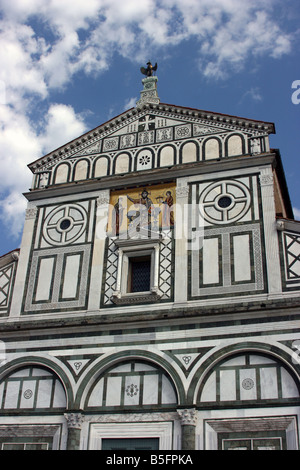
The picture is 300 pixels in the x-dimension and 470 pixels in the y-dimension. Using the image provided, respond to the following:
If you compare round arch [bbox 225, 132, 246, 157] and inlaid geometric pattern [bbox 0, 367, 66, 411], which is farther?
round arch [bbox 225, 132, 246, 157]

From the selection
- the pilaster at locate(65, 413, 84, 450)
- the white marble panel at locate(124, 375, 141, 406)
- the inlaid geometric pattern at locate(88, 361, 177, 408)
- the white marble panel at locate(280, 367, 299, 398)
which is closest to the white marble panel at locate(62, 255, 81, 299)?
the inlaid geometric pattern at locate(88, 361, 177, 408)

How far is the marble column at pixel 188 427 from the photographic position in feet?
44.3

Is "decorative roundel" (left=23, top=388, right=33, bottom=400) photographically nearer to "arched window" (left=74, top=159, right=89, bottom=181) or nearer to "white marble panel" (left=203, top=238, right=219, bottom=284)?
"white marble panel" (left=203, top=238, right=219, bottom=284)

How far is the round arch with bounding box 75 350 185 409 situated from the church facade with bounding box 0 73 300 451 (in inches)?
1.4

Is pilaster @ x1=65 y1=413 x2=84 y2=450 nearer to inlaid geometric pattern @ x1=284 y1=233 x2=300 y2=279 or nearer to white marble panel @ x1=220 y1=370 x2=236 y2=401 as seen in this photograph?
white marble panel @ x1=220 y1=370 x2=236 y2=401

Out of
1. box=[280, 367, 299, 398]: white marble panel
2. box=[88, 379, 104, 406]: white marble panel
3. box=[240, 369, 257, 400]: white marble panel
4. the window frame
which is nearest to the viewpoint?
box=[280, 367, 299, 398]: white marble panel

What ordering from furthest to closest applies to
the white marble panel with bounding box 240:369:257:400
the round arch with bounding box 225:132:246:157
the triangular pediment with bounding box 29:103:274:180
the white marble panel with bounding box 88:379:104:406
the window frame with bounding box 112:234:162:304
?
the triangular pediment with bounding box 29:103:274:180 → the round arch with bounding box 225:132:246:157 → the window frame with bounding box 112:234:162:304 → the white marble panel with bounding box 88:379:104:406 → the white marble panel with bounding box 240:369:257:400

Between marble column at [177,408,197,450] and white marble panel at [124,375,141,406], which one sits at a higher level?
white marble panel at [124,375,141,406]

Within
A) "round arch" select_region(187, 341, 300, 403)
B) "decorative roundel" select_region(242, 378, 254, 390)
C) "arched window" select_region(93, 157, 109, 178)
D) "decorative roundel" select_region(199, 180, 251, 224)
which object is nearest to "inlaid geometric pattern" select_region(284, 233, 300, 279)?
"decorative roundel" select_region(199, 180, 251, 224)

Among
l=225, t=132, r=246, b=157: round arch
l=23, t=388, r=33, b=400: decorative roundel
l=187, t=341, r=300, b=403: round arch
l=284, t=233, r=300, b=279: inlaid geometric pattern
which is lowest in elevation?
l=23, t=388, r=33, b=400: decorative roundel

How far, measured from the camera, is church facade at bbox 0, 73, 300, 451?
13938 mm

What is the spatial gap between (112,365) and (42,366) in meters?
1.91

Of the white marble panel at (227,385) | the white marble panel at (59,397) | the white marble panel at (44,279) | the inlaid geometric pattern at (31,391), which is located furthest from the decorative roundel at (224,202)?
the inlaid geometric pattern at (31,391)
